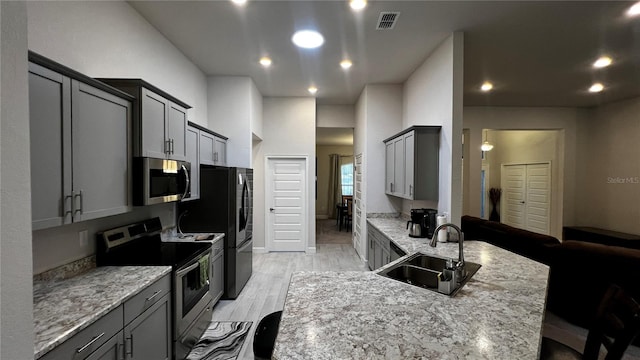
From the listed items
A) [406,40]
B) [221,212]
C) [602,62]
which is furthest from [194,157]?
[602,62]

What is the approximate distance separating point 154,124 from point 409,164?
282 cm

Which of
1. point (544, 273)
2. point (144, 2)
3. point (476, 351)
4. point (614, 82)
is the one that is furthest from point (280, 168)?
point (614, 82)

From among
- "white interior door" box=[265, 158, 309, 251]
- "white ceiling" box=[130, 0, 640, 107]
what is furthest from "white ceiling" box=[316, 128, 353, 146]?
"white ceiling" box=[130, 0, 640, 107]

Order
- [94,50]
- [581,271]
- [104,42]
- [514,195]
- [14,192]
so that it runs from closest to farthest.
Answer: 1. [14,192]
2. [94,50]
3. [104,42]
4. [581,271]
5. [514,195]

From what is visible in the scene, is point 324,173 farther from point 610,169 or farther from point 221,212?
point 610,169

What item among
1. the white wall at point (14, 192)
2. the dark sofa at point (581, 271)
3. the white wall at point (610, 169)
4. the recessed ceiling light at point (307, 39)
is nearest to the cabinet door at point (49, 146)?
the white wall at point (14, 192)

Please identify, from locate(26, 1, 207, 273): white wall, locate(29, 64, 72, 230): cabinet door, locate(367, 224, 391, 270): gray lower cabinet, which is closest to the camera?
locate(29, 64, 72, 230): cabinet door

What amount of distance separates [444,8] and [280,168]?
3.85 m

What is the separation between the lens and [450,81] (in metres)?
3.02

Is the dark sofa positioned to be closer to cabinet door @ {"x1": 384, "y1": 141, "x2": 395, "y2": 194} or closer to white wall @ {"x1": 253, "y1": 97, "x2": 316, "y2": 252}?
cabinet door @ {"x1": 384, "y1": 141, "x2": 395, "y2": 194}

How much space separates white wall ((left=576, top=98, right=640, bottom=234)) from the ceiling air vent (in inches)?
229

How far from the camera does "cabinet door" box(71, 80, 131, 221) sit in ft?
5.32

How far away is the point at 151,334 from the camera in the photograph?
1893 mm

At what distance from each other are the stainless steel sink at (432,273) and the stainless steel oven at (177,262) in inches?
63.9
